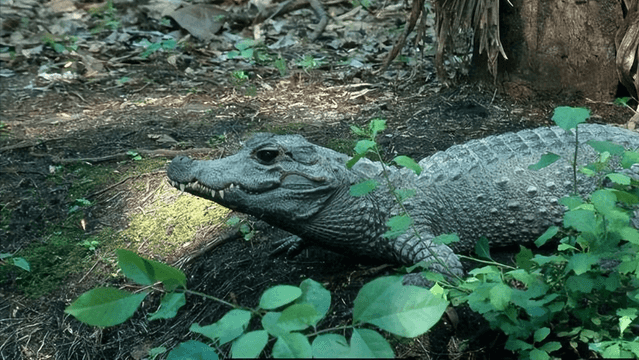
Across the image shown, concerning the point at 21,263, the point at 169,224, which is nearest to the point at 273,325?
the point at 169,224

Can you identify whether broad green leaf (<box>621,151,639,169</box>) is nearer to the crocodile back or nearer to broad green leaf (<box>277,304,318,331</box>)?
the crocodile back

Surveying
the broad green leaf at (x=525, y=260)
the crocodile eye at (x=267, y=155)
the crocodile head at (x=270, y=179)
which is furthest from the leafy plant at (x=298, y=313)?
the crocodile eye at (x=267, y=155)

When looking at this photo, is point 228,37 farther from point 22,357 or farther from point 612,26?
point 22,357

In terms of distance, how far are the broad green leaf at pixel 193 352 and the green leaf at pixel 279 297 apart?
880 mm

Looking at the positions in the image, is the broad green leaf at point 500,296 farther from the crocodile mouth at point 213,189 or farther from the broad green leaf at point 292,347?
the crocodile mouth at point 213,189

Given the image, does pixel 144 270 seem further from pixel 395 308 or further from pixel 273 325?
pixel 395 308

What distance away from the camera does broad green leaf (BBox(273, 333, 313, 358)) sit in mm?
1537

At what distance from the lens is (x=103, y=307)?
1.81 meters

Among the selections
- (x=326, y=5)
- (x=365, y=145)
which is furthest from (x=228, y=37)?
(x=365, y=145)

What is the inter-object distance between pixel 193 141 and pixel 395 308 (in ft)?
12.6

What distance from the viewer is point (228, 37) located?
7.91m

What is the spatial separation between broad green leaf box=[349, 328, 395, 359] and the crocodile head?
174 centimetres

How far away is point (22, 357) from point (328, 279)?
1719 mm

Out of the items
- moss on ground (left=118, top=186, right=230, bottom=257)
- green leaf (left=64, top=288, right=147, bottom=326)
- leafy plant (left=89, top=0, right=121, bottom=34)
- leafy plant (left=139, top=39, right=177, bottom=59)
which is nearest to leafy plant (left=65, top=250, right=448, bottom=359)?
green leaf (left=64, top=288, right=147, bottom=326)
